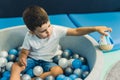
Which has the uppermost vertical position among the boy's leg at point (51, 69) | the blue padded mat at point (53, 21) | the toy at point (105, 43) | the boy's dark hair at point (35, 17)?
the boy's dark hair at point (35, 17)

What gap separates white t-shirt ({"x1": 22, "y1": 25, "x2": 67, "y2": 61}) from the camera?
3.10 feet

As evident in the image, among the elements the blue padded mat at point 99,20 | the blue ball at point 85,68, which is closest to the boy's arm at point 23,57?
the blue ball at point 85,68

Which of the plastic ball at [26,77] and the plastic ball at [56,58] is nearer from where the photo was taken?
the plastic ball at [26,77]

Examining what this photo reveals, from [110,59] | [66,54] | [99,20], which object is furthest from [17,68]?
[99,20]

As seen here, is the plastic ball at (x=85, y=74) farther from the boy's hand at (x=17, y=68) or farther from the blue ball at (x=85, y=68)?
the boy's hand at (x=17, y=68)

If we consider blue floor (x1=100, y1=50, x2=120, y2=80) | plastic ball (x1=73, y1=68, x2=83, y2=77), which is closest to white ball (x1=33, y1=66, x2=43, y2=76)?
plastic ball (x1=73, y1=68, x2=83, y2=77)

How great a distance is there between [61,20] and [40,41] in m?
0.29

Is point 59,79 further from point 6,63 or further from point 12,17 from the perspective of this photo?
point 12,17

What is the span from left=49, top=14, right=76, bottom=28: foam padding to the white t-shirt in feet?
0.68

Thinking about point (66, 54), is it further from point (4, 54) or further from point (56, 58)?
point (4, 54)

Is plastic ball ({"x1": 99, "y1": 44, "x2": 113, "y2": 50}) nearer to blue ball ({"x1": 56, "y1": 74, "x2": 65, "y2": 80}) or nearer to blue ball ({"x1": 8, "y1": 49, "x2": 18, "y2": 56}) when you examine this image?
blue ball ({"x1": 56, "y1": 74, "x2": 65, "y2": 80})

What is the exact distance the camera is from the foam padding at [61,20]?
1.18m

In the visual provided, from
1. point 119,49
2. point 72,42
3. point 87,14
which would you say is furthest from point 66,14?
point 119,49

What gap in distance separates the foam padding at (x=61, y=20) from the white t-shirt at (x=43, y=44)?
0.68 feet
